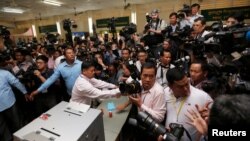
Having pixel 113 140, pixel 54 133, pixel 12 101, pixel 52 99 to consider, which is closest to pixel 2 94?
pixel 12 101

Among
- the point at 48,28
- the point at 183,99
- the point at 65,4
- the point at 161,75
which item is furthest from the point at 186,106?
the point at 48,28

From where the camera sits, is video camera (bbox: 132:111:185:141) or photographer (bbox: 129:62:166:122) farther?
photographer (bbox: 129:62:166:122)

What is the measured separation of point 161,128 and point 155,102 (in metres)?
0.52

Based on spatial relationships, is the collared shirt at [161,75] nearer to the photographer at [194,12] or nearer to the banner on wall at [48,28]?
the photographer at [194,12]

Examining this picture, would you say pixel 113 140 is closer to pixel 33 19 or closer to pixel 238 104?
pixel 238 104

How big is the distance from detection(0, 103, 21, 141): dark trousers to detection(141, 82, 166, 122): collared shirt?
2.06 meters

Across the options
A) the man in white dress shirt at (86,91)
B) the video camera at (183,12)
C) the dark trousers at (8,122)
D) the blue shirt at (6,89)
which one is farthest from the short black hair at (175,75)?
the video camera at (183,12)

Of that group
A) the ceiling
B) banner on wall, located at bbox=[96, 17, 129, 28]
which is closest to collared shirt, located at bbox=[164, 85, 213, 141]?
the ceiling

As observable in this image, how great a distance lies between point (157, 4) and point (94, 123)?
873cm

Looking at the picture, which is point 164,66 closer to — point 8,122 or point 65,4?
point 8,122

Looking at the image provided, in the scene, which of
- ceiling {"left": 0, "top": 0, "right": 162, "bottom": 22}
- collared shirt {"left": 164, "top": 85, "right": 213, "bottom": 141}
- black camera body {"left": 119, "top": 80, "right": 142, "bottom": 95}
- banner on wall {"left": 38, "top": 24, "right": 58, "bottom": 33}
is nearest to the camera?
Result: collared shirt {"left": 164, "top": 85, "right": 213, "bottom": 141}

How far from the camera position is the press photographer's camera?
111 cm

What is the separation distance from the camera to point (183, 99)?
1.59 meters

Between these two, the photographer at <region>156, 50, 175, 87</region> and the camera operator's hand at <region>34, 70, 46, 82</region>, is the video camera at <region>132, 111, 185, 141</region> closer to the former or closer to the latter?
the photographer at <region>156, 50, 175, 87</region>
